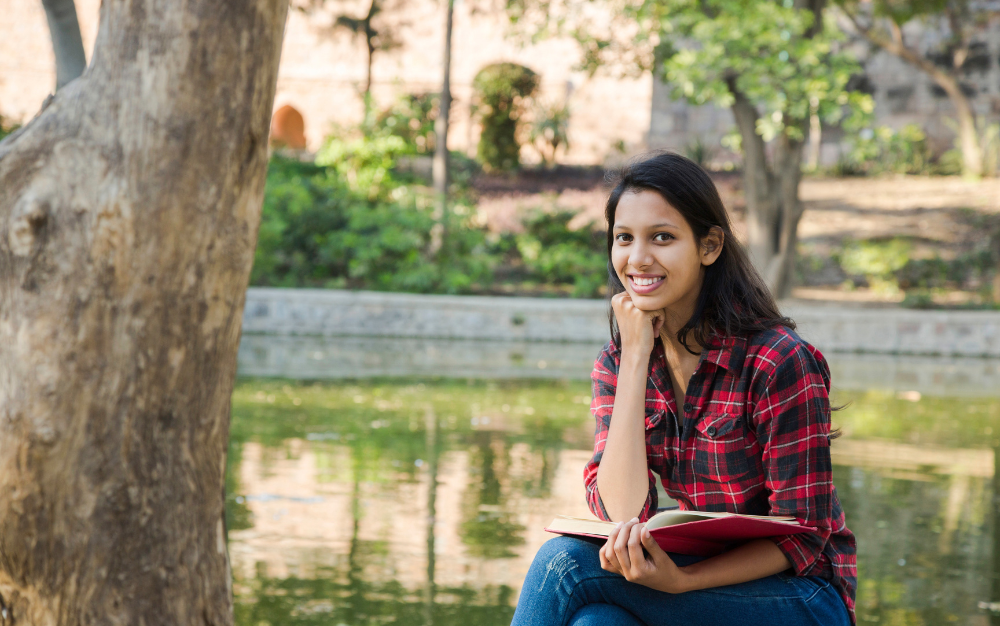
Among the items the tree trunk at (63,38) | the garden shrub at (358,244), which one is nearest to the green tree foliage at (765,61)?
the garden shrub at (358,244)

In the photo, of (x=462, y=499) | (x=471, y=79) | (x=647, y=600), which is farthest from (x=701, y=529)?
(x=471, y=79)

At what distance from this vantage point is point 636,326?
2.03m

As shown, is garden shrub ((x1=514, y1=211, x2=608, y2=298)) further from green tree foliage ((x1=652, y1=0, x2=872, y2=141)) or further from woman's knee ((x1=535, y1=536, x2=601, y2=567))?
woman's knee ((x1=535, y1=536, x2=601, y2=567))

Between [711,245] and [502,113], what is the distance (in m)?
18.2

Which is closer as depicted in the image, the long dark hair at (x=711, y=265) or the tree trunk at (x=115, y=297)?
the tree trunk at (x=115, y=297)

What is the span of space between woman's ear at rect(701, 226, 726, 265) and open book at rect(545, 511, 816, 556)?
1.73 ft

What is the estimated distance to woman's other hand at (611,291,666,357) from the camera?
2.02 meters

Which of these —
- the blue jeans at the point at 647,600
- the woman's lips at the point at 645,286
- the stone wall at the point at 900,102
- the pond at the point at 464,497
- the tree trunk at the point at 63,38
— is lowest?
the pond at the point at 464,497

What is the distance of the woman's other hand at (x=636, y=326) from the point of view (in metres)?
2.02

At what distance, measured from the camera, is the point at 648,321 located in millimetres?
2035

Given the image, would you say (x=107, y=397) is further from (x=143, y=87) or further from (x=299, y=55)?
(x=299, y=55)

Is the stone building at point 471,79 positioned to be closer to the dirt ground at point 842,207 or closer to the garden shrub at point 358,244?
the dirt ground at point 842,207

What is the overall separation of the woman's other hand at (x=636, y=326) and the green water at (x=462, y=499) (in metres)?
1.53

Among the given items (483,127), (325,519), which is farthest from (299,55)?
(325,519)
